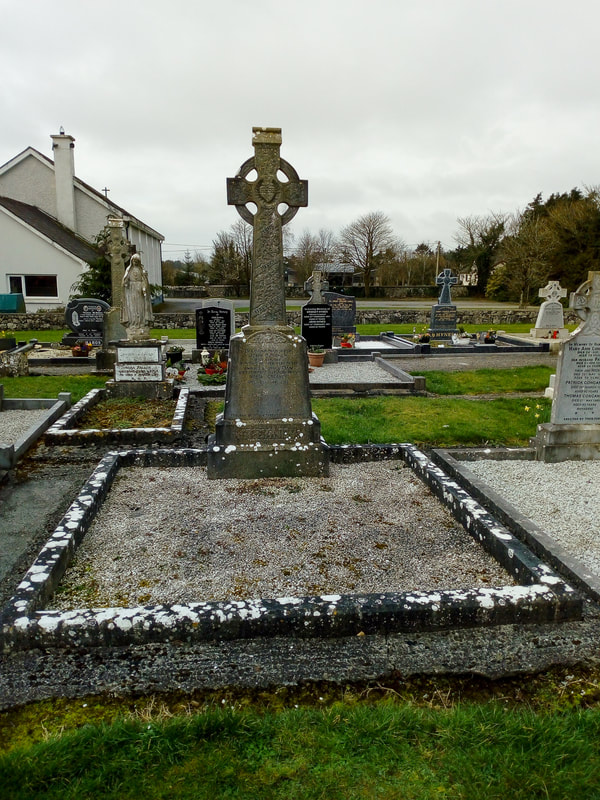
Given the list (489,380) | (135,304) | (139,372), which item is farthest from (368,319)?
(139,372)

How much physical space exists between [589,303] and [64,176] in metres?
31.0

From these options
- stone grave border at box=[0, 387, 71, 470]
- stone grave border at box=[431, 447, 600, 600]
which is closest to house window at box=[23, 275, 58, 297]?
stone grave border at box=[0, 387, 71, 470]

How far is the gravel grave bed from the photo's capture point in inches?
159

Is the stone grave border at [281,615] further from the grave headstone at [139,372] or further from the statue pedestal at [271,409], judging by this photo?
the grave headstone at [139,372]

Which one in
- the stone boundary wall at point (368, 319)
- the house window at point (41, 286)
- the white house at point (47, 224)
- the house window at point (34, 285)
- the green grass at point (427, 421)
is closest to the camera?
the green grass at point (427, 421)

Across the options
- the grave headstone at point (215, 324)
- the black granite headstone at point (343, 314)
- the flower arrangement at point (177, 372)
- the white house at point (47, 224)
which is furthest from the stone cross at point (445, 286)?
the flower arrangement at point (177, 372)

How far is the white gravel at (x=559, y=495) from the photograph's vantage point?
483 centimetres

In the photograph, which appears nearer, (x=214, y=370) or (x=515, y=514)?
(x=515, y=514)

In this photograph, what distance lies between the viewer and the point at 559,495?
5852mm

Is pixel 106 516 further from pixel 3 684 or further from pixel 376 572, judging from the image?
pixel 376 572

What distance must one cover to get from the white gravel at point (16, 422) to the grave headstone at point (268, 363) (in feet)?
12.4

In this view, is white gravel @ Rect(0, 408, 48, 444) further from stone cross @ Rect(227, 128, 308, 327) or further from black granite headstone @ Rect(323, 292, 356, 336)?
black granite headstone @ Rect(323, 292, 356, 336)

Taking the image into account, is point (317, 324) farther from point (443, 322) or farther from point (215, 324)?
point (443, 322)

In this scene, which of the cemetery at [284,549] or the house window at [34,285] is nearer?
the cemetery at [284,549]
